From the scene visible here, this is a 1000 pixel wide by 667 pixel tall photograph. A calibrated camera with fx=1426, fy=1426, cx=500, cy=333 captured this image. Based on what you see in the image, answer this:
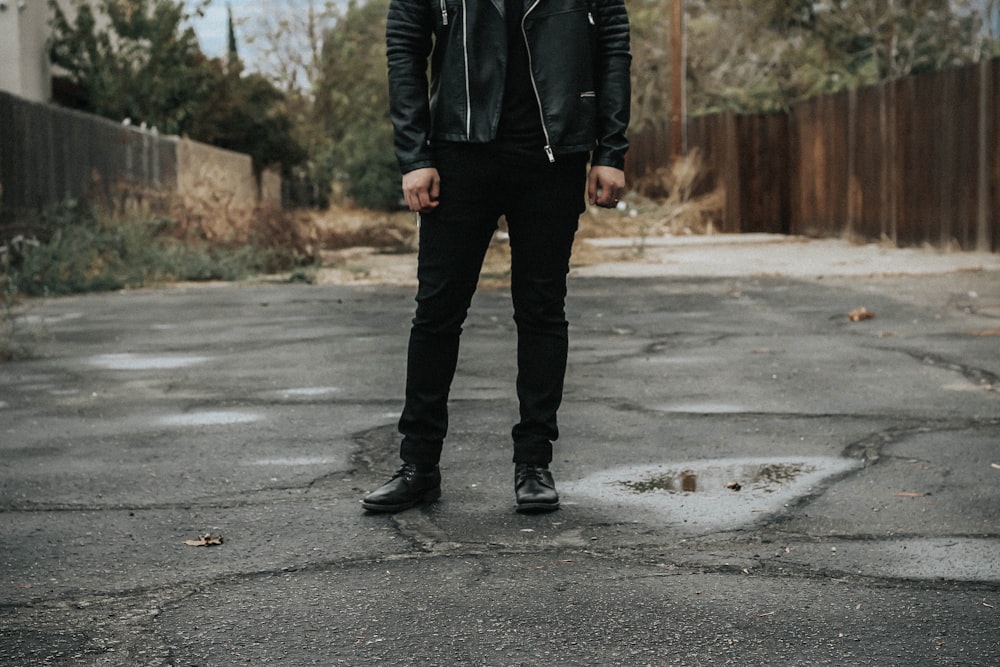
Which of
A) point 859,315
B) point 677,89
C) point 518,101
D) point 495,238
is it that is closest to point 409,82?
point 518,101

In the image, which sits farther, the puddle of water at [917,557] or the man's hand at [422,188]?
the man's hand at [422,188]

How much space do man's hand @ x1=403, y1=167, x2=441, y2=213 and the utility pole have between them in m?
19.7

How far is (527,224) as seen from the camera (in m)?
4.09

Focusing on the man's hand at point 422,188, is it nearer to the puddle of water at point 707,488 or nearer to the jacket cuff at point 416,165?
the jacket cuff at point 416,165

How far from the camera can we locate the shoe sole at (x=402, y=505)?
13.3 ft

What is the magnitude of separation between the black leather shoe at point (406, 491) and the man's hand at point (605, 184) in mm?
927

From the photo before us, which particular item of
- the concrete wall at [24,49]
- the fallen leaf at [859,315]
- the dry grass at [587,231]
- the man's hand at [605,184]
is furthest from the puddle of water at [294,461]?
the concrete wall at [24,49]

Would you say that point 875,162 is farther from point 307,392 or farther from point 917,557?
point 917,557

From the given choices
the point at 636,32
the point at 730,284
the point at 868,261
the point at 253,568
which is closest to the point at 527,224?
the point at 253,568

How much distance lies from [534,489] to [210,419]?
6.96 ft

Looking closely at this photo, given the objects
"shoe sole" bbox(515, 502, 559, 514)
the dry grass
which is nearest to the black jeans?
"shoe sole" bbox(515, 502, 559, 514)

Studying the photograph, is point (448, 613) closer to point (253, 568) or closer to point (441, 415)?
point (253, 568)

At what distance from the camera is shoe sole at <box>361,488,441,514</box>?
4043mm

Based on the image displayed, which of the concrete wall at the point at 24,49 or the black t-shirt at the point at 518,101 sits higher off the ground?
the concrete wall at the point at 24,49
